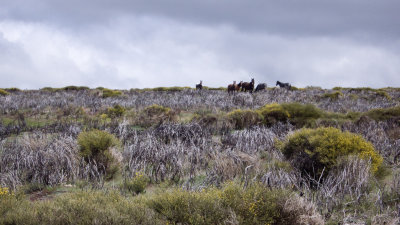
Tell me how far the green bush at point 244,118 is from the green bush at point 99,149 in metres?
6.30

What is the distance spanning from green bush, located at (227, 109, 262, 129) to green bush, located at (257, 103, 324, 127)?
387 mm

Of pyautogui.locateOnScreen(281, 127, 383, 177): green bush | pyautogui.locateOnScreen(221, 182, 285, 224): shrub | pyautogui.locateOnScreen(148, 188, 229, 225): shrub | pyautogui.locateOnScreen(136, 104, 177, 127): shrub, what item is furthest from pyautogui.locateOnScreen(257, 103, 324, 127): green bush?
pyautogui.locateOnScreen(148, 188, 229, 225): shrub

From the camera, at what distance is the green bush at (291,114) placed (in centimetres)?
1291

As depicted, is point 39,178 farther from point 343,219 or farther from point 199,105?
point 199,105

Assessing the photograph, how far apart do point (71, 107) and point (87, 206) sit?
44.8 feet

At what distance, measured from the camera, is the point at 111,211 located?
14.3 ft

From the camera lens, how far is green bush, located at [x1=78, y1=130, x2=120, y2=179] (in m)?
7.48

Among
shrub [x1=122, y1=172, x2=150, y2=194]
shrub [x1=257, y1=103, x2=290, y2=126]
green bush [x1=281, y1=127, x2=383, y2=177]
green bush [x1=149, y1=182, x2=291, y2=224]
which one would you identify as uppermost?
shrub [x1=257, y1=103, x2=290, y2=126]

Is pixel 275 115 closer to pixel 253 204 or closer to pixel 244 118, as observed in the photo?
pixel 244 118

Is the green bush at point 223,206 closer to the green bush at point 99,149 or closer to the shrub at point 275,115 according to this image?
the green bush at point 99,149

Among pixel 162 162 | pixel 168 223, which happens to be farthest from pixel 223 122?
pixel 168 223

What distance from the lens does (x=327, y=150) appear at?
22.6ft

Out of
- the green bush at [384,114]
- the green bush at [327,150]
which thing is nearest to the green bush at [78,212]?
the green bush at [327,150]

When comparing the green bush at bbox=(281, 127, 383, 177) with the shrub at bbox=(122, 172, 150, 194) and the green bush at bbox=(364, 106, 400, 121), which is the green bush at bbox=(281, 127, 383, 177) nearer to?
the shrub at bbox=(122, 172, 150, 194)
